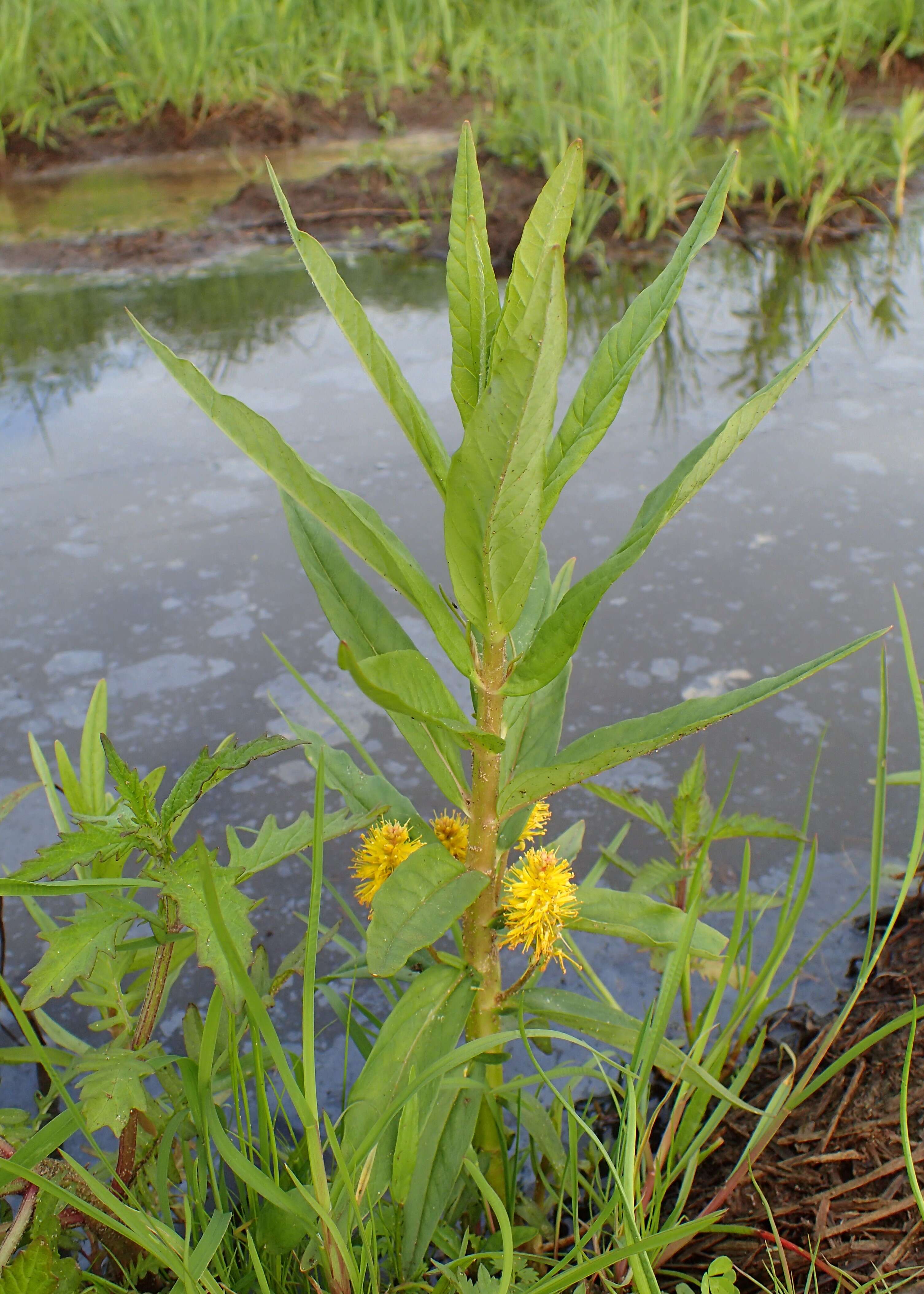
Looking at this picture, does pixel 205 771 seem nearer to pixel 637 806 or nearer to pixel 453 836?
pixel 453 836

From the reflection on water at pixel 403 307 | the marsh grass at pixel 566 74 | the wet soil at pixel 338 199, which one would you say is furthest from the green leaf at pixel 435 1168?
the marsh grass at pixel 566 74

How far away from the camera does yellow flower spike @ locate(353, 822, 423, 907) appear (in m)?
0.91

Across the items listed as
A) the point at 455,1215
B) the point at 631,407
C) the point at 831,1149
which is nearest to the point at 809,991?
the point at 831,1149

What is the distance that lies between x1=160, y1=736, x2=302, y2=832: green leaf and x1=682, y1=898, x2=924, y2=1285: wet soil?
1.76ft

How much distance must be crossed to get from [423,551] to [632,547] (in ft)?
3.96

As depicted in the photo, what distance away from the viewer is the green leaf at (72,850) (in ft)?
2.49

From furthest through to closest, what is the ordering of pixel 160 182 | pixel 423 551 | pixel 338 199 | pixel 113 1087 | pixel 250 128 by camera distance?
1. pixel 250 128
2. pixel 160 182
3. pixel 338 199
4. pixel 423 551
5. pixel 113 1087

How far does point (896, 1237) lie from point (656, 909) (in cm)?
34

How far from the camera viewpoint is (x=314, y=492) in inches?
30.1

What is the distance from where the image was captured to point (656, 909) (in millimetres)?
955

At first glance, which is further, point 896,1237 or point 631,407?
point 631,407

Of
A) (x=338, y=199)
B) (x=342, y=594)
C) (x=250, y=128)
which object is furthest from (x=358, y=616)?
(x=250, y=128)

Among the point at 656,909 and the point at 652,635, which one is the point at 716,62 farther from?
the point at 656,909

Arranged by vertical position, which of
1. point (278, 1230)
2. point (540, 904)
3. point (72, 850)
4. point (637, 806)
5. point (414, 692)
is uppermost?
point (414, 692)
